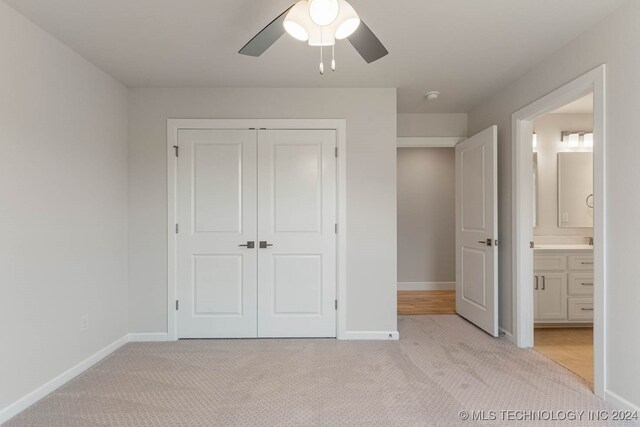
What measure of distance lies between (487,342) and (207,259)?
107 inches

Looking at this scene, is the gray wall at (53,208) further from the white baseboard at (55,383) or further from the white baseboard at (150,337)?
the white baseboard at (150,337)

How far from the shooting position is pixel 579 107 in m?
3.71

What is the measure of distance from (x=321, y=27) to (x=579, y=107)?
3.49 m

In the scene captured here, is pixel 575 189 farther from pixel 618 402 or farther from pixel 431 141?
pixel 618 402

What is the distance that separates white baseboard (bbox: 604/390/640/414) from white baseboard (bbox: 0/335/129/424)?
3.57 meters

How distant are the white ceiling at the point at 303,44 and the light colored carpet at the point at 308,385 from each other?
2391mm

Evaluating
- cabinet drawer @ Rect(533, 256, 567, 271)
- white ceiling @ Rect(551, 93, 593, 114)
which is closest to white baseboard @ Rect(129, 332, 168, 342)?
cabinet drawer @ Rect(533, 256, 567, 271)

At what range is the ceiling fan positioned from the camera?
151 cm

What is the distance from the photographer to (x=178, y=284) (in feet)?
10.6

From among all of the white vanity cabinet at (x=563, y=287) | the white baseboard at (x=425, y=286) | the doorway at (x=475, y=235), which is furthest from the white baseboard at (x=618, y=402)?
the white baseboard at (x=425, y=286)

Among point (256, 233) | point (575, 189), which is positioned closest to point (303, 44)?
point (256, 233)

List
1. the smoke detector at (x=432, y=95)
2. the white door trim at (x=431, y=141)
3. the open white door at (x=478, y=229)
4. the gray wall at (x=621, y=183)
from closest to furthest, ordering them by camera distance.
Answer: the gray wall at (x=621, y=183)
the open white door at (x=478, y=229)
the smoke detector at (x=432, y=95)
the white door trim at (x=431, y=141)

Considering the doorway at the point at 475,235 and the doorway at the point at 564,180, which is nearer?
the doorway at the point at 475,235

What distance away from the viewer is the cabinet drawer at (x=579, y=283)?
11.2 feet
